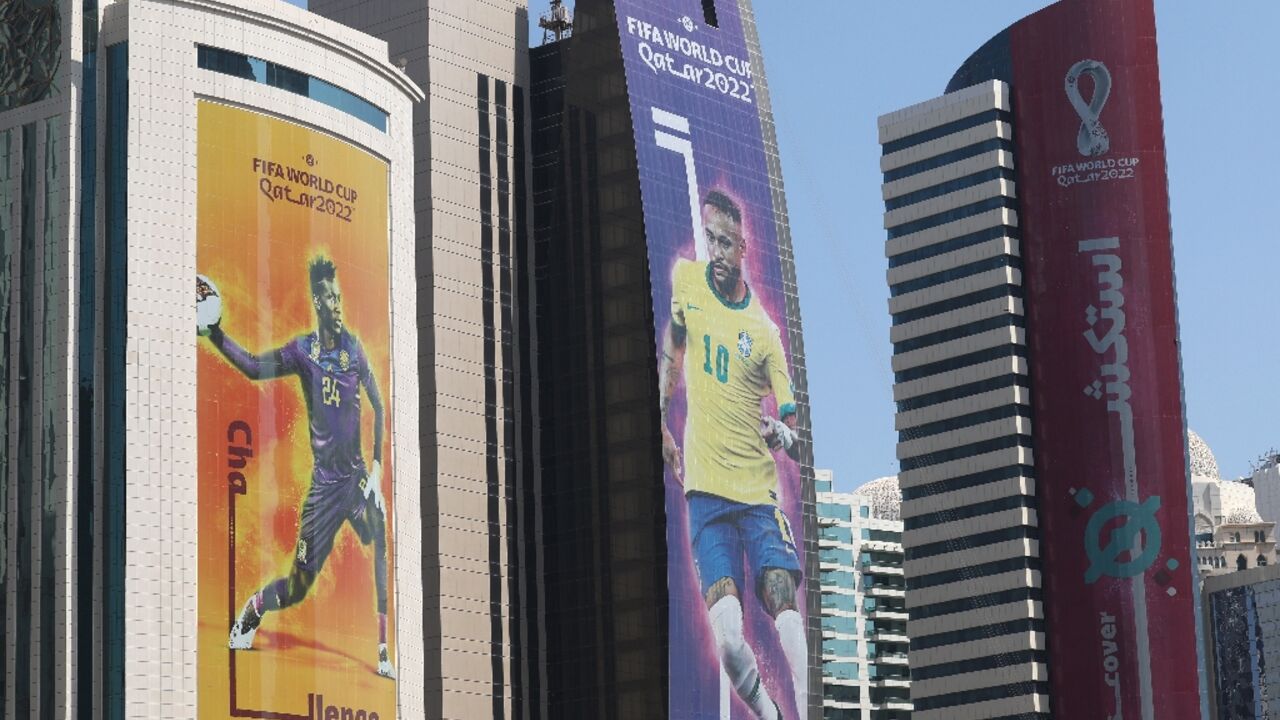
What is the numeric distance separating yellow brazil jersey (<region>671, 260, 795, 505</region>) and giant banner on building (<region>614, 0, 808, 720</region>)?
0.35ft

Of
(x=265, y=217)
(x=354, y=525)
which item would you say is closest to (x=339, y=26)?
(x=265, y=217)

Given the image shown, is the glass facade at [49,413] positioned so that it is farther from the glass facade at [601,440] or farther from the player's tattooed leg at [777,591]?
the player's tattooed leg at [777,591]

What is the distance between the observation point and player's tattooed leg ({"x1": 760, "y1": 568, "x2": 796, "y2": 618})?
19312 centimetres

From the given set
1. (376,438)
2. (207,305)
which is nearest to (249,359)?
(207,305)

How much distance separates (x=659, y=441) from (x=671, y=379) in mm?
5188

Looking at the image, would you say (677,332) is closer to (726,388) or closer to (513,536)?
(726,388)

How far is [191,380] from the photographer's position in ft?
495

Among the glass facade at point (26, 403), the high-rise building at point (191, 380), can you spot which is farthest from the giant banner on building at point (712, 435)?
the glass facade at point (26, 403)

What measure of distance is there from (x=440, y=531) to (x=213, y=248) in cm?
3532

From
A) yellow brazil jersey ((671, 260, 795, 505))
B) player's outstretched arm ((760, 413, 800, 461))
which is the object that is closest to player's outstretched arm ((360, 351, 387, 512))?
yellow brazil jersey ((671, 260, 795, 505))

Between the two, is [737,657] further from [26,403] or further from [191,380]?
[26,403]

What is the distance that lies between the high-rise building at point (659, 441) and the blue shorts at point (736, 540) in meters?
0.16

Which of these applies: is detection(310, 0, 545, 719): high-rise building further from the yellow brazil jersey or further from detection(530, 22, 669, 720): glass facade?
the yellow brazil jersey

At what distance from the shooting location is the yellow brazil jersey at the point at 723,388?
191 meters
